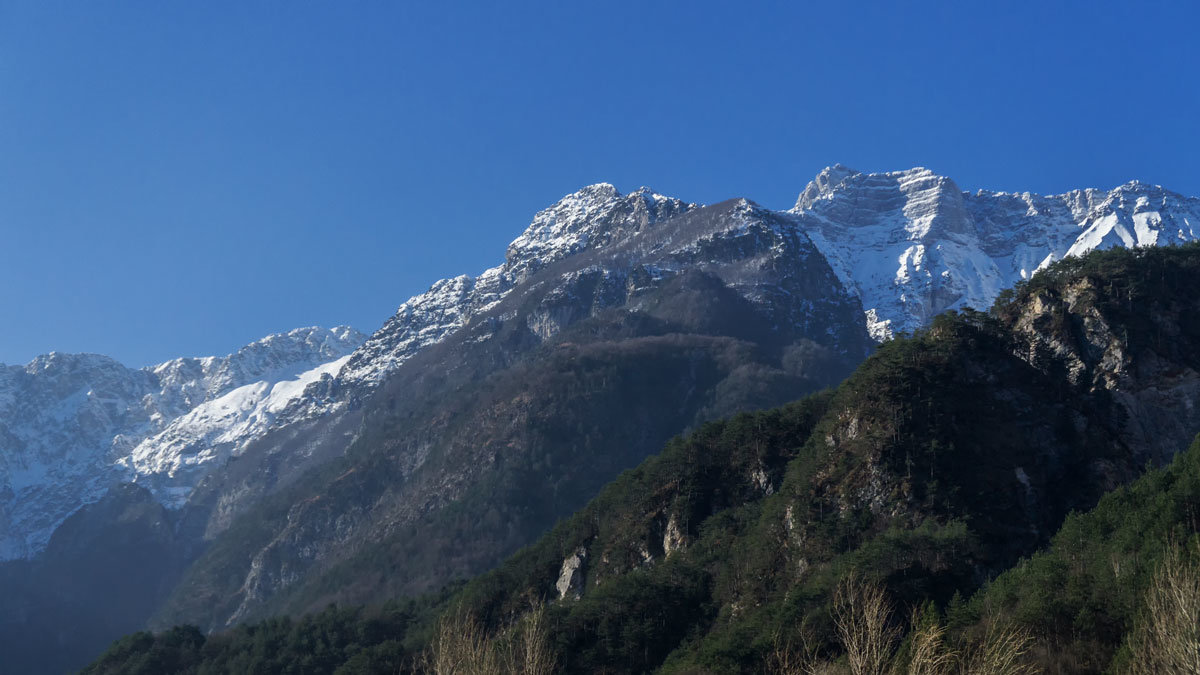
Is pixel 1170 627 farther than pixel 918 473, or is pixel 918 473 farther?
pixel 918 473

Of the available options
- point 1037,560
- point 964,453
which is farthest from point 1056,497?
point 1037,560

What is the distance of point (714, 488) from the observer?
13625cm

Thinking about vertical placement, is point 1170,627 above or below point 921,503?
below

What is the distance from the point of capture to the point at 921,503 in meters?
106

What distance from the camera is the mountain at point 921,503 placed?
83.8 meters

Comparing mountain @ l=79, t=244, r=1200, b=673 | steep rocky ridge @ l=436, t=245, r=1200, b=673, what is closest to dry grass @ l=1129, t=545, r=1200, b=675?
mountain @ l=79, t=244, r=1200, b=673

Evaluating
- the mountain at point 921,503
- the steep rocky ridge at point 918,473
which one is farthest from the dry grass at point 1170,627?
the steep rocky ridge at point 918,473

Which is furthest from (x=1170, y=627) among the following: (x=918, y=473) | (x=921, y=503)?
(x=918, y=473)

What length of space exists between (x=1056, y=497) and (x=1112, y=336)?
20817 mm

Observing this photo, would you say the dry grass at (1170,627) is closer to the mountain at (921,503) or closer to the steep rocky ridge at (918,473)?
the mountain at (921,503)

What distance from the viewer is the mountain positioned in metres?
83.8

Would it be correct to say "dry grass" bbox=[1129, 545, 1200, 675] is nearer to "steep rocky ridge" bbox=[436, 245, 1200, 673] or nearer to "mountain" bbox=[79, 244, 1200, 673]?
"mountain" bbox=[79, 244, 1200, 673]

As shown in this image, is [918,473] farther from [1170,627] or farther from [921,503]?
[1170,627]

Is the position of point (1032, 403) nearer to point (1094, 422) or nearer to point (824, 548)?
point (1094, 422)
